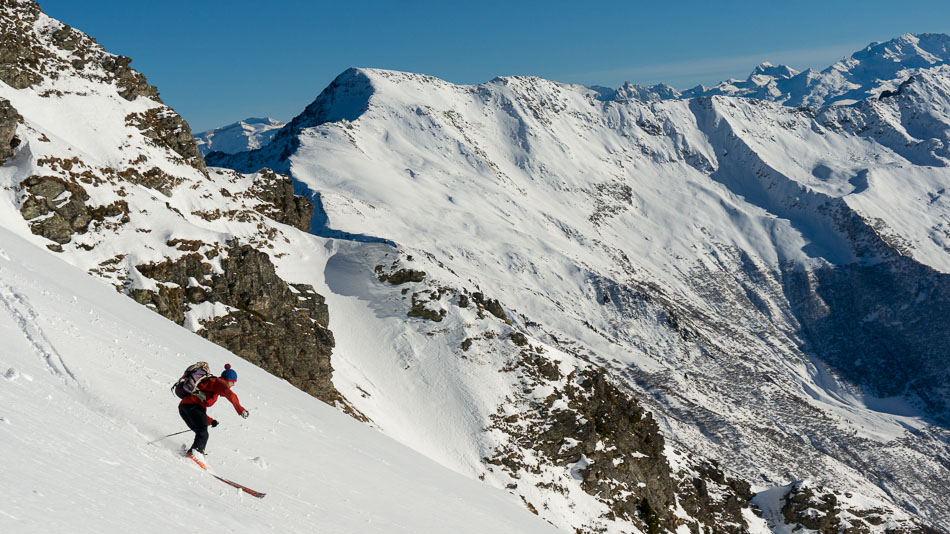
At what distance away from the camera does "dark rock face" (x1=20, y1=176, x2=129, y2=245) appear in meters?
39.1

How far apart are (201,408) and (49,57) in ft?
189

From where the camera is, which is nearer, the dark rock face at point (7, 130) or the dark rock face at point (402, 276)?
the dark rock face at point (7, 130)

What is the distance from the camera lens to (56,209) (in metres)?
40.0

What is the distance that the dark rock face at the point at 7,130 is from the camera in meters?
39.3

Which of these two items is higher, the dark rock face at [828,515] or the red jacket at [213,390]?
the dark rock face at [828,515]

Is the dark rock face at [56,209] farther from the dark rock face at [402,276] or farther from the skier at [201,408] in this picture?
the skier at [201,408]

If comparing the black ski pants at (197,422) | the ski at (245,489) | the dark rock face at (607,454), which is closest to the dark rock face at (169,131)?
the dark rock face at (607,454)

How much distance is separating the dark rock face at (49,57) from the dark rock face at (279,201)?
566 inches

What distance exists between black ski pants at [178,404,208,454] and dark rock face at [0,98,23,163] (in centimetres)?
3851

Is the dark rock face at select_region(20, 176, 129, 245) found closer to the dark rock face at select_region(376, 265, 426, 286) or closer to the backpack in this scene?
the dark rock face at select_region(376, 265, 426, 286)

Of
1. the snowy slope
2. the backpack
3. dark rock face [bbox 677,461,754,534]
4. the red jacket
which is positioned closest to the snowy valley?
the snowy slope

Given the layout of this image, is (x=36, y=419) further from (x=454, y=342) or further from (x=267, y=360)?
(x=454, y=342)

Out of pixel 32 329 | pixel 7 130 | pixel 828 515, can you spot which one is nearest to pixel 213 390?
pixel 32 329

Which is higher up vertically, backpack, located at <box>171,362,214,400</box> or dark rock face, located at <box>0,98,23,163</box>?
dark rock face, located at <box>0,98,23,163</box>
